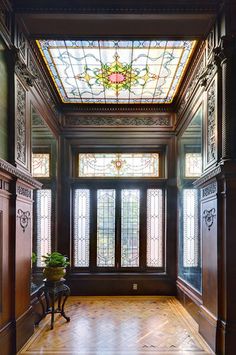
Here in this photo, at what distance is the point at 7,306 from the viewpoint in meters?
3.72

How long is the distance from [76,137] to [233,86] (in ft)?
13.1

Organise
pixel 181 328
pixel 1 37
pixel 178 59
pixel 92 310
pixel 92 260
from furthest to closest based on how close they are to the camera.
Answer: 1. pixel 92 260
2. pixel 92 310
3. pixel 178 59
4. pixel 181 328
5. pixel 1 37

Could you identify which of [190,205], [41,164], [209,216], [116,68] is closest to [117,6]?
[116,68]

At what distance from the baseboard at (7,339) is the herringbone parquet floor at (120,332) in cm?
21

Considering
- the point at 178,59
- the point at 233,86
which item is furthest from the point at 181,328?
the point at 178,59

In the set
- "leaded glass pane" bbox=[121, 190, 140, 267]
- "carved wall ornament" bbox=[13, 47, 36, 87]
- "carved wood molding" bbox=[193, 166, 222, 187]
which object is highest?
"carved wall ornament" bbox=[13, 47, 36, 87]

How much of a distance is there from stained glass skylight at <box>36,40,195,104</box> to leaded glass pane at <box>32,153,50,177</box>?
120cm

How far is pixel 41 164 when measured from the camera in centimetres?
666

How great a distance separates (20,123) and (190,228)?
324 cm

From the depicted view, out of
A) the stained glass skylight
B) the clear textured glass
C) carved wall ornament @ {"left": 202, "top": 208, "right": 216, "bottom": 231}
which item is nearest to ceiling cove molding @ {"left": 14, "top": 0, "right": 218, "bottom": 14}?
the stained glass skylight

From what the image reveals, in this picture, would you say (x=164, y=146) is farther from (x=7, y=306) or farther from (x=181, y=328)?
(x=7, y=306)

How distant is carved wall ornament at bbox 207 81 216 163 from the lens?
413 cm

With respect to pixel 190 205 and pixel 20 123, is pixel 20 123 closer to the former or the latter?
pixel 20 123

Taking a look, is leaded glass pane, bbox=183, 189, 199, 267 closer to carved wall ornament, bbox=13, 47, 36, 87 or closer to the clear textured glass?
the clear textured glass
